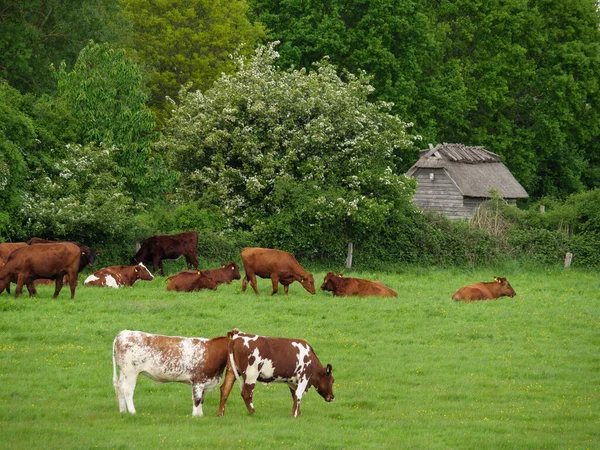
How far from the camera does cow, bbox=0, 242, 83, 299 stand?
1105 inches

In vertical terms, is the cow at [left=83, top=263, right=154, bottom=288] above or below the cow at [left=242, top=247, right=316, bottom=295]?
below

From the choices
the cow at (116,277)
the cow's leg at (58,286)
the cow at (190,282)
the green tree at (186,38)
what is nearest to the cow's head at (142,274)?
the cow at (116,277)

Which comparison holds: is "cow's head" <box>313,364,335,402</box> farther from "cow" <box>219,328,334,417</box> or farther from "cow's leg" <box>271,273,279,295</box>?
"cow's leg" <box>271,273,279,295</box>

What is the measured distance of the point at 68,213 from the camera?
35094 millimetres

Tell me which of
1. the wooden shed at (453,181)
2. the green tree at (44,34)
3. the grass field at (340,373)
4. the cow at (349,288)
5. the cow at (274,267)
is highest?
the green tree at (44,34)

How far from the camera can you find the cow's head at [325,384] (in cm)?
1808

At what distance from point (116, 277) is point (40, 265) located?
4494mm

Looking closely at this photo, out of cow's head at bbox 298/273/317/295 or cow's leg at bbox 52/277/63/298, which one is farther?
cow's head at bbox 298/273/317/295

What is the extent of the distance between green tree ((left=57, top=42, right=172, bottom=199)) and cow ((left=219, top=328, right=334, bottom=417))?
23.3 meters

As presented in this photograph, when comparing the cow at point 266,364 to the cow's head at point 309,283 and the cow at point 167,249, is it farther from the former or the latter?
the cow at point 167,249

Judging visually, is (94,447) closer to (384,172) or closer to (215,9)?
(384,172)

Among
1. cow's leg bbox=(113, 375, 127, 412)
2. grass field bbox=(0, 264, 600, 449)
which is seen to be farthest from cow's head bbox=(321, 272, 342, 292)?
cow's leg bbox=(113, 375, 127, 412)

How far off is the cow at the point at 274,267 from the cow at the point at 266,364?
44.0 ft

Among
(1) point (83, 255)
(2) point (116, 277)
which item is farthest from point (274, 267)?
(1) point (83, 255)
